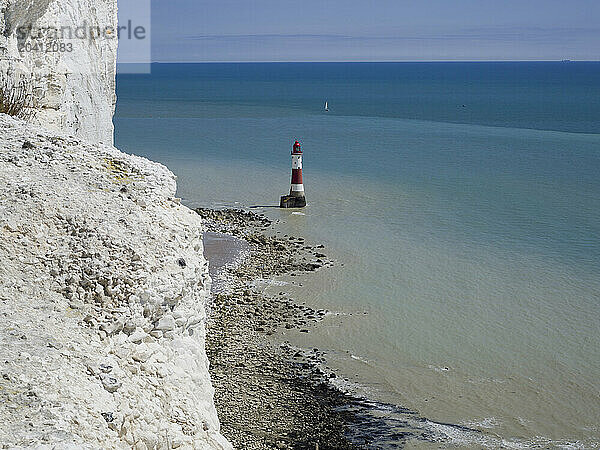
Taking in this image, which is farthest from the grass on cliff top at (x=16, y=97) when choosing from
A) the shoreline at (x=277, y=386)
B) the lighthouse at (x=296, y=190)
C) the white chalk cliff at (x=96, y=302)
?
the lighthouse at (x=296, y=190)

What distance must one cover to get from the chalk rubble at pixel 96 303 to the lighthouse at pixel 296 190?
19.2 metres

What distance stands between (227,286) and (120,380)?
12.2 meters

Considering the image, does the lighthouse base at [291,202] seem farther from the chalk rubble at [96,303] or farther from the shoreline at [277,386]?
the chalk rubble at [96,303]

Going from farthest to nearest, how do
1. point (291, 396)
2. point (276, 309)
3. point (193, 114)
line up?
1. point (193, 114)
2. point (276, 309)
3. point (291, 396)

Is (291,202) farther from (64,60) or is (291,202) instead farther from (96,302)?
(96,302)

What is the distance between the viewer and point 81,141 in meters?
7.24

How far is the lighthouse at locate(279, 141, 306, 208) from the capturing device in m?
26.2

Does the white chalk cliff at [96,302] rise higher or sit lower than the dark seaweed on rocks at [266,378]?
higher

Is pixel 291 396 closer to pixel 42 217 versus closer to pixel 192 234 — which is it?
pixel 192 234

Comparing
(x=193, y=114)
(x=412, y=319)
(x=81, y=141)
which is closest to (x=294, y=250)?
(x=412, y=319)

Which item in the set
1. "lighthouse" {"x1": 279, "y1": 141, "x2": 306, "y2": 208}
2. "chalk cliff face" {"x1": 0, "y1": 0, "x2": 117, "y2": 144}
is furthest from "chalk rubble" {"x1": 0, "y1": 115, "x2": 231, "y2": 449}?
"lighthouse" {"x1": 279, "y1": 141, "x2": 306, "y2": 208}

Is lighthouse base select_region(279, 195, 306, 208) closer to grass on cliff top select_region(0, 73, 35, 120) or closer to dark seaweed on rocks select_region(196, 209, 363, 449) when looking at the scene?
dark seaweed on rocks select_region(196, 209, 363, 449)

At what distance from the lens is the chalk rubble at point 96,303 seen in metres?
4.52

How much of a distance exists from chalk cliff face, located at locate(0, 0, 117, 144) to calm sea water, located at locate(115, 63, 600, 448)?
235 inches
